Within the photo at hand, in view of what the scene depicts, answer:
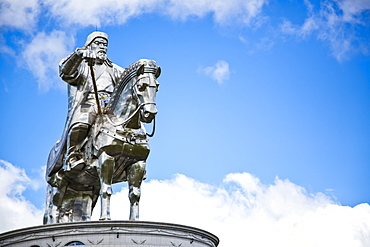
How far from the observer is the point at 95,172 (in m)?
21.5

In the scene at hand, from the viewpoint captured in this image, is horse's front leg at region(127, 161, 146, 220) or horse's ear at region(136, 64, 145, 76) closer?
horse's ear at region(136, 64, 145, 76)

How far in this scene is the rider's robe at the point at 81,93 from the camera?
22.0 metres

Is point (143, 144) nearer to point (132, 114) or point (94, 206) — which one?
point (132, 114)

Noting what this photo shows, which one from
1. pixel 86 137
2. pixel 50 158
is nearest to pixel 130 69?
pixel 86 137

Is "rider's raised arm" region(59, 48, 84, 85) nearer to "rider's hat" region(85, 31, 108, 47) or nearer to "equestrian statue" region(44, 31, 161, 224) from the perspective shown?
"equestrian statue" region(44, 31, 161, 224)

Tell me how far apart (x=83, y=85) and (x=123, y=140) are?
3.12 metres

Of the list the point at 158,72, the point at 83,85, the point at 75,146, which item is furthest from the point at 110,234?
the point at 83,85

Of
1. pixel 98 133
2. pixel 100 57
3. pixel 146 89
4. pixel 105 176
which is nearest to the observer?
pixel 146 89

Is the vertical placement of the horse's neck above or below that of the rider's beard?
below

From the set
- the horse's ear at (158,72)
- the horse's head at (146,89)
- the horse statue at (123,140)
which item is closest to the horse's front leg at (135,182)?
the horse statue at (123,140)

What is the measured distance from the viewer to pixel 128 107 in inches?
813

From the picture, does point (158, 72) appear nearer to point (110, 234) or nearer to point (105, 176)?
point (105, 176)

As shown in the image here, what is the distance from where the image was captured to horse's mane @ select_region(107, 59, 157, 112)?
66.4 ft

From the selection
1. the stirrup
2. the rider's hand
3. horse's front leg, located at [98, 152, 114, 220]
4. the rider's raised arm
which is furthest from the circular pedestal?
the rider's raised arm
